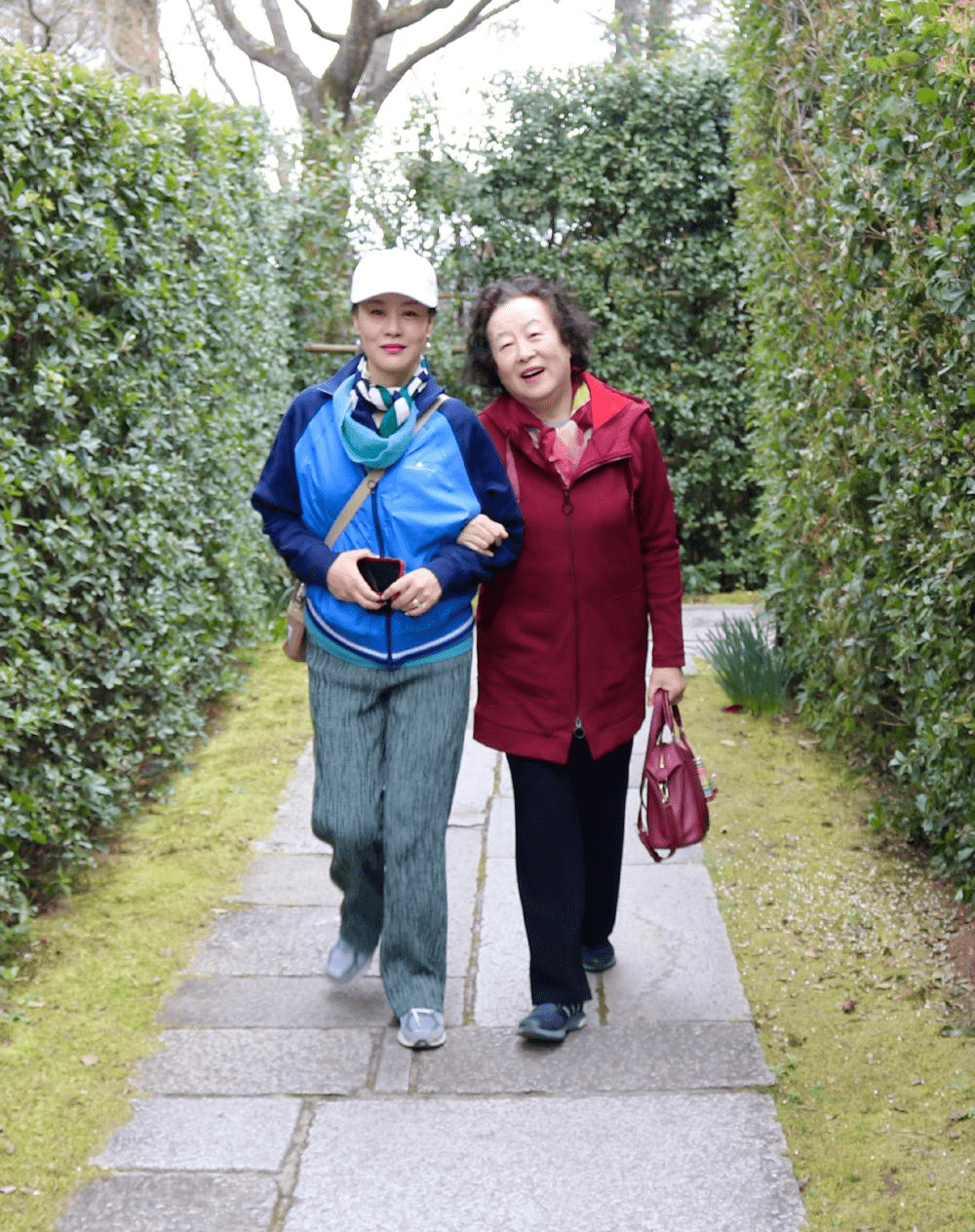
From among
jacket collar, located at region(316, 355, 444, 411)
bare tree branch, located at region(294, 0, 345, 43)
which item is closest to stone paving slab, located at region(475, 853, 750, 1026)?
jacket collar, located at region(316, 355, 444, 411)

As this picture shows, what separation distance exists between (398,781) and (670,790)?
2.21ft

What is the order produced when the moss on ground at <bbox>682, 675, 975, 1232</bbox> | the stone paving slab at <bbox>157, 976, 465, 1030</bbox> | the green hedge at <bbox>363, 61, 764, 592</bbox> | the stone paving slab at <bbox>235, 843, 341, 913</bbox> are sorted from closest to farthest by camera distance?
the moss on ground at <bbox>682, 675, 975, 1232</bbox> < the stone paving slab at <bbox>157, 976, 465, 1030</bbox> < the stone paving slab at <bbox>235, 843, 341, 913</bbox> < the green hedge at <bbox>363, 61, 764, 592</bbox>

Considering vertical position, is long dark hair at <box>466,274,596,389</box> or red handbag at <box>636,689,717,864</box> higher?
long dark hair at <box>466,274,596,389</box>

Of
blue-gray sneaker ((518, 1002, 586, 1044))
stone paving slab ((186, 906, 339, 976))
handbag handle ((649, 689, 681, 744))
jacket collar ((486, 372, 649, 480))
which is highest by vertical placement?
jacket collar ((486, 372, 649, 480))

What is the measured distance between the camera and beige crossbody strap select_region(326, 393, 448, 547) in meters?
3.41

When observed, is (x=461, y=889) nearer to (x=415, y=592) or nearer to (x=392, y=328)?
(x=415, y=592)

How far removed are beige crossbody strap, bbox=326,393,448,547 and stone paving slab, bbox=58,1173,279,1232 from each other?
143 centimetres

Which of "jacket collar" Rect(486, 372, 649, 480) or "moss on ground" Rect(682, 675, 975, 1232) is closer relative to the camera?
"moss on ground" Rect(682, 675, 975, 1232)

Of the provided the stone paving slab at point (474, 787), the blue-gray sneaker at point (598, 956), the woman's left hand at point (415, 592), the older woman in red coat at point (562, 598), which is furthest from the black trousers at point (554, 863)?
the stone paving slab at point (474, 787)

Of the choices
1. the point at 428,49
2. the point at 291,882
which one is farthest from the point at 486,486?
the point at 428,49

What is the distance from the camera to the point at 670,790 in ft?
11.9

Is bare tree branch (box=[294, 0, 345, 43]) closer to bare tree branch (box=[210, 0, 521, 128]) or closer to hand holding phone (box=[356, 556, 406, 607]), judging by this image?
bare tree branch (box=[210, 0, 521, 128])

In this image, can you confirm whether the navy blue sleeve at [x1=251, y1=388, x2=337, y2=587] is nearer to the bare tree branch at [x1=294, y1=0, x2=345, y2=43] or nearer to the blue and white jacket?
the blue and white jacket

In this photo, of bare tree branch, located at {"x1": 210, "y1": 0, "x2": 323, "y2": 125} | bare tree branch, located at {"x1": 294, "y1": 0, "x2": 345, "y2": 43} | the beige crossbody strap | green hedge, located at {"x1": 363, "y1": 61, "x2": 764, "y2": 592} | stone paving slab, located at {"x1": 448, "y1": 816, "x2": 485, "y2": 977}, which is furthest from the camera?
bare tree branch, located at {"x1": 210, "y1": 0, "x2": 323, "y2": 125}
